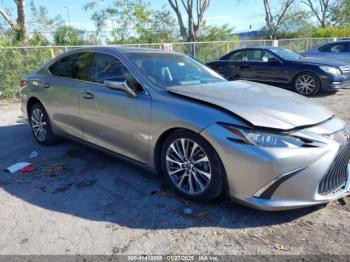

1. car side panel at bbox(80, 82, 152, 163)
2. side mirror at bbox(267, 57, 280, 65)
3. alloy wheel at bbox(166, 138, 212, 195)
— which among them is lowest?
alloy wheel at bbox(166, 138, 212, 195)

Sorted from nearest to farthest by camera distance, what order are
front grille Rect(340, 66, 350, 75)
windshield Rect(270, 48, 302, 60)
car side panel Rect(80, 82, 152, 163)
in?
car side panel Rect(80, 82, 152, 163)
front grille Rect(340, 66, 350, 75)
windshield Rect(270, 48, 302, 60)

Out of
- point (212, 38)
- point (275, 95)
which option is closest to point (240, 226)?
point (275, 95)

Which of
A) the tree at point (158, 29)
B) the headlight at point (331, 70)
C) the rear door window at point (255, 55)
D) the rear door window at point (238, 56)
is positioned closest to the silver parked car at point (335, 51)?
the headlight at point (331, 70)

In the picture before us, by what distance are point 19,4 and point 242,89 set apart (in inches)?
429

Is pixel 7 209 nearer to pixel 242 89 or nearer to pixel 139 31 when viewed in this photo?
pixel 242 89

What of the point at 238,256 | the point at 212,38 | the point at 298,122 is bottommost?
the point at 238,256

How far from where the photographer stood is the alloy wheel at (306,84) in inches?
377

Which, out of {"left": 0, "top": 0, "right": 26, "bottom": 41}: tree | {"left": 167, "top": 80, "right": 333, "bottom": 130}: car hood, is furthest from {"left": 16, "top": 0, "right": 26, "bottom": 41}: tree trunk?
{"left": 167, "top": 80, "right": 333, "bottom": 130}: car hood

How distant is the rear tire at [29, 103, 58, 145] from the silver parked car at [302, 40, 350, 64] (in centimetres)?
1123

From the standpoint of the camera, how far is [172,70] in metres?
4.25

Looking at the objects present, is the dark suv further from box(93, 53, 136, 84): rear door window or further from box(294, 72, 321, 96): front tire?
box(93, 53, 136, 84): rear door window

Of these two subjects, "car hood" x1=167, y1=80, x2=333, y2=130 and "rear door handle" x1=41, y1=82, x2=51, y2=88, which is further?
"rear door handle" x1=41, y1=82, x2=51, y2=88

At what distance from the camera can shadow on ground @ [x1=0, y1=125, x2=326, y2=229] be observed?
126 inches

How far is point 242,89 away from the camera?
3934mm
